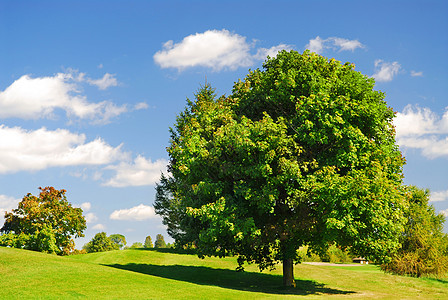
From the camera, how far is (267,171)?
26453 mm


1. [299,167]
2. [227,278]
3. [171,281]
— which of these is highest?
[299,167]

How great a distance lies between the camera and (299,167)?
2806 cm

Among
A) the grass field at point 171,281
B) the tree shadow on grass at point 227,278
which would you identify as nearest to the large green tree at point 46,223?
the grass field at point 171,281

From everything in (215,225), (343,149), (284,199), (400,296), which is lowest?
(400,296)

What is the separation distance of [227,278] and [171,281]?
32.5 feet

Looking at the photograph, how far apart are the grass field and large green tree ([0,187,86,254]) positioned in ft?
14.1

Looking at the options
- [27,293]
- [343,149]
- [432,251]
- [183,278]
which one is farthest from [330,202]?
[432,251]

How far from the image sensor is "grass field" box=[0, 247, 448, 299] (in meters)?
21.8

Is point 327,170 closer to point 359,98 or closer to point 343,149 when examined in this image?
point 343,149

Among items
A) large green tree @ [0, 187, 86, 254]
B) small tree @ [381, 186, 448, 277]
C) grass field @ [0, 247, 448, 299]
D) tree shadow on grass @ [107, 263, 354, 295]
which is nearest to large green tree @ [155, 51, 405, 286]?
A: tree shadow on grass @ [107, 263, 354, 295]

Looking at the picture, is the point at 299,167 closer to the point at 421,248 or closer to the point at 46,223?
the point at 421,248

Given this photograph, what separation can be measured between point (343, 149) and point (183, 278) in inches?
700

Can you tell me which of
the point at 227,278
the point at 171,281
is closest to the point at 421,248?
the point at 227,278

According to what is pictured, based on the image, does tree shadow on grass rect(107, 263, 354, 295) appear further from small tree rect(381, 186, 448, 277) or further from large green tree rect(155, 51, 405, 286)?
small tree rect(381, 186, 448, 277)
